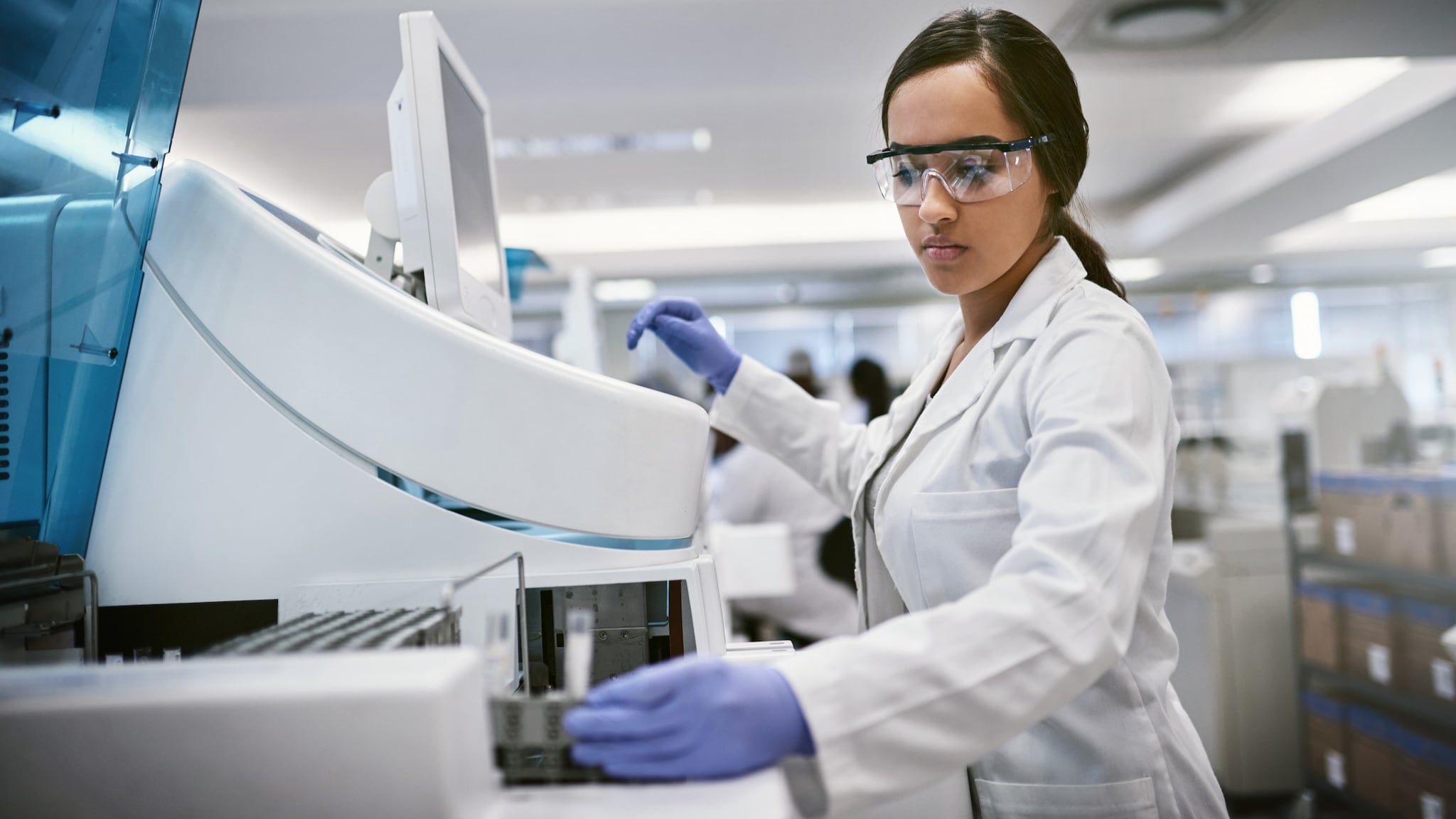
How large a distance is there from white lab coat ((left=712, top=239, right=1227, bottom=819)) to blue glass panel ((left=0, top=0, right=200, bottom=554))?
26.9 inches

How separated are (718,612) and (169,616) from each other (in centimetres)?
52

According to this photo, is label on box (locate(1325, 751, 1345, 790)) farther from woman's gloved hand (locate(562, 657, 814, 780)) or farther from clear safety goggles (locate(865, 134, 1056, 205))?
woman's gloved hand (locate(562, 657, 814, 780))

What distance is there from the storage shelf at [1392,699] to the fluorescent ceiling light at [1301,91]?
2363mm

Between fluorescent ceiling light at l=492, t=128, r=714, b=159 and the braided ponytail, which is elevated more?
fluorescent ceiling light at l=492, t=128, r=714, b=159

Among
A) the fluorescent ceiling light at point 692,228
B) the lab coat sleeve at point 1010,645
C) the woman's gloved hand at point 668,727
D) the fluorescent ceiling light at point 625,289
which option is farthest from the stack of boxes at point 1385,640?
the fluorescent ceiling light at point 625,289

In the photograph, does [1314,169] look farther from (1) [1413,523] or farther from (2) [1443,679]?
(2) [1443,679]

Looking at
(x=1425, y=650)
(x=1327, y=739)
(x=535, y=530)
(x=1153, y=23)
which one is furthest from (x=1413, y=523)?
(x=535, y=530)

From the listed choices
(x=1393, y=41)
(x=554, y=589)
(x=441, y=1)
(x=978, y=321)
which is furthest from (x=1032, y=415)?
(x=1393, y=41)

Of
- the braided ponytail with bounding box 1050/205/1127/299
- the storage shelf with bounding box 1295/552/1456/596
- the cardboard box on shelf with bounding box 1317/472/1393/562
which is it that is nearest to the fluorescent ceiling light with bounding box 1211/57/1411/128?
the cardboard box on shelf with bounding box 1317/472/1393/562

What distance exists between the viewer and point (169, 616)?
2.68 feet

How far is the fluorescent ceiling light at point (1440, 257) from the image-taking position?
7.18m

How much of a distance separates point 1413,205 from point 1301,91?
3316 millimetres

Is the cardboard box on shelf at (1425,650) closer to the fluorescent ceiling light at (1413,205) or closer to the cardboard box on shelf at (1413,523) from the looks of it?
the cardboard box on shelf at (1413,523)

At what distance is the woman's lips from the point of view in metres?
0.94
